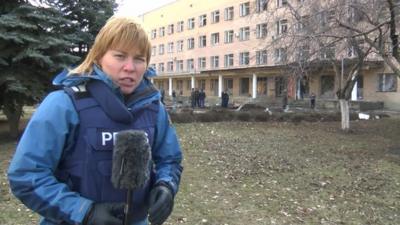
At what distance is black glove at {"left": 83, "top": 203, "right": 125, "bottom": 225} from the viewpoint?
1.99 meters

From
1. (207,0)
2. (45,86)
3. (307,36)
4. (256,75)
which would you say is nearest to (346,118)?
(307,36)

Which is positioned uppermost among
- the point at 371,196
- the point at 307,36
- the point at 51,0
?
the point at 51,0

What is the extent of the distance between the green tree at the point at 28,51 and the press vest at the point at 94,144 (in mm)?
11610

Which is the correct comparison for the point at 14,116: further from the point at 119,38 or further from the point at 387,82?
the point at 387,82

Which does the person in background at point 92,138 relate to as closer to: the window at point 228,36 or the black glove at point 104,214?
the black glove at point 104,214

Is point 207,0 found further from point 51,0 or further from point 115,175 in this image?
point 115,175

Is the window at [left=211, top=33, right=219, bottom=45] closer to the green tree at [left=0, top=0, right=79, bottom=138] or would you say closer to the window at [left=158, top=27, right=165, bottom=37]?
the window at [left=158, top=27, right=165, bottom=37]

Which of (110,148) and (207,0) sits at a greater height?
(207,0)

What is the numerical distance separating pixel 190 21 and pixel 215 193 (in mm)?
67200

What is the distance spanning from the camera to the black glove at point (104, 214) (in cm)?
199

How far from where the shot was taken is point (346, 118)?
19.8m

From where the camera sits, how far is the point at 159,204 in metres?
2.15

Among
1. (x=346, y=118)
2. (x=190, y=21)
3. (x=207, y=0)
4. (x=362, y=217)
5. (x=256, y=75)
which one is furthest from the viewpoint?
(x=190, y=21)

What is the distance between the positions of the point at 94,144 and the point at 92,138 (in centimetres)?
3
